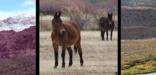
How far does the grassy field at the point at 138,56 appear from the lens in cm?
301

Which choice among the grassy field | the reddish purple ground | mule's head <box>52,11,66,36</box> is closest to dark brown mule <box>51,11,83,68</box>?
mule's head <box>52,11,66,36</box>

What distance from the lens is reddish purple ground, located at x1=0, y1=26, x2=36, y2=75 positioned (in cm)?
233

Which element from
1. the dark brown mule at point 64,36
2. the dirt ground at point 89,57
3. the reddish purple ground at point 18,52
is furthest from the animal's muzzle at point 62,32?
the reddish purple ground at point 18,52

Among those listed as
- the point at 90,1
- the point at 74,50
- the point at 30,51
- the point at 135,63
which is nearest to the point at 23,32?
the point at 30,51

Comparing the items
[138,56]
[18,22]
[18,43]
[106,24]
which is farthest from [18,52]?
[138,56]

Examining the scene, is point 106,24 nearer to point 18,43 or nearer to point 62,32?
point 62,32

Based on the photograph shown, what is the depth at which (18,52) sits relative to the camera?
2.40 metres

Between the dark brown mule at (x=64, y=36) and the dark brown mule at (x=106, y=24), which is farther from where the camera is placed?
the dark brown mule at (x=106, y=24)

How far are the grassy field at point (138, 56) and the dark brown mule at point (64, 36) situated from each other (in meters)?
0.48

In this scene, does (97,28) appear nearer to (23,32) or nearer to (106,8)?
(106,8)

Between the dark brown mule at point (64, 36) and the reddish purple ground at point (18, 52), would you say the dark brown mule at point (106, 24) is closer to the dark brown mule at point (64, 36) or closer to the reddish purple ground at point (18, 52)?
the dark brown mule at point (64, 36)

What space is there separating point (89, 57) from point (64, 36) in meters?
0.30

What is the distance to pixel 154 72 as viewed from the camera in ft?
10.7

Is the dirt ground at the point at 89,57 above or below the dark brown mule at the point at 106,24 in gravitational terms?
below
